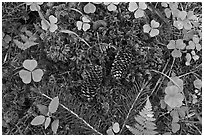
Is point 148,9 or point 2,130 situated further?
point 148,9

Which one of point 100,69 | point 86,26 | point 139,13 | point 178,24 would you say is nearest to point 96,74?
point 100,69

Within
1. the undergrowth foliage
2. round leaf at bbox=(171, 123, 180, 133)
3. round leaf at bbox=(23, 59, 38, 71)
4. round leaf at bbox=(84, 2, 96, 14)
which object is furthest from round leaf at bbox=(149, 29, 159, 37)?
round leaf at bbox=(23, 59, 38, 71)

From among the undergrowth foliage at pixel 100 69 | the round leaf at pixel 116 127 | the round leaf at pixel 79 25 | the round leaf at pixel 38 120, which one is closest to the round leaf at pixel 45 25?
the undergrowth foliage at pixel 100 69

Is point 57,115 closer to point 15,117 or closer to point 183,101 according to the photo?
point 15,117

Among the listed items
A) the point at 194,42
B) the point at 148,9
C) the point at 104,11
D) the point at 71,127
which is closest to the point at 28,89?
the point at 71,127

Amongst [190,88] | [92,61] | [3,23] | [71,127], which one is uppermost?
[3,23]

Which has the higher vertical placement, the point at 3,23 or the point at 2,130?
the point at 3,23

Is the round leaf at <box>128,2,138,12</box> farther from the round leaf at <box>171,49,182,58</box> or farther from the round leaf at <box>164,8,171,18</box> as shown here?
the round leaf at <box>171,49,182,58</box>
